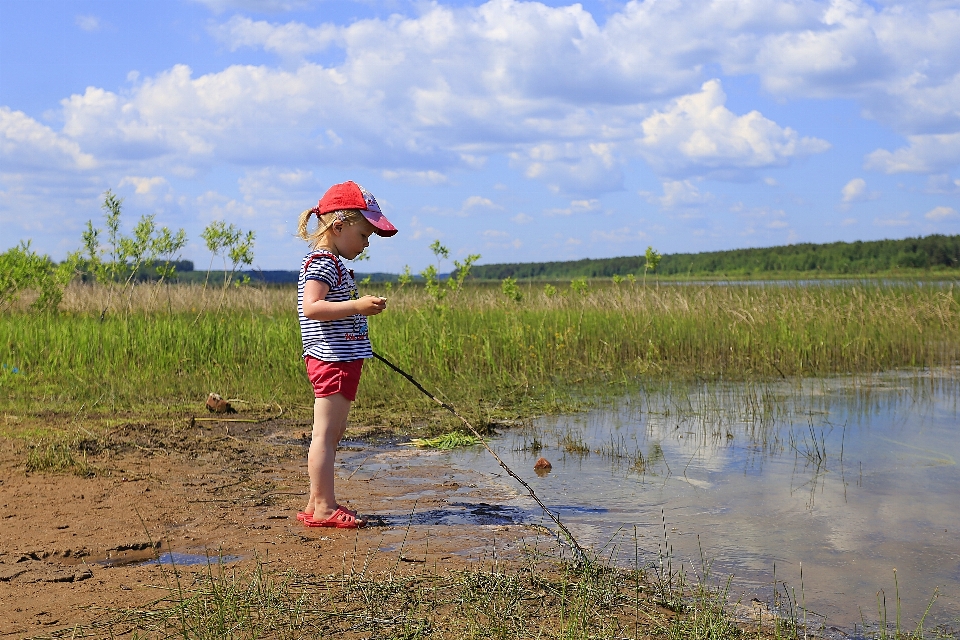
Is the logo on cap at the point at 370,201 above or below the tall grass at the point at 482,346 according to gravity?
above

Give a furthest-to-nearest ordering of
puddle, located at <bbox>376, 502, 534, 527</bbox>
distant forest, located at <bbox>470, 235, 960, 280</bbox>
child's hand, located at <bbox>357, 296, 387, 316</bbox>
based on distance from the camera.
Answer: distant forest, located at <bbox>470, 235, 960, 280</bbox> → puddle, located at <bbox>376, 502, 534, 527</bbox> → child's hand, located at <bbox>357, 296, 387, 316</bbox>

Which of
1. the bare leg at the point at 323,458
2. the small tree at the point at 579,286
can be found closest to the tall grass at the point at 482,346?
the small tree at the point at 579,286

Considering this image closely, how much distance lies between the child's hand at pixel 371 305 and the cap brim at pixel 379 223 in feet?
1.99

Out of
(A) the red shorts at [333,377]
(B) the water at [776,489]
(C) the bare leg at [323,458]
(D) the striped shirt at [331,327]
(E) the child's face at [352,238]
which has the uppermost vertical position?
(E) the child's face at [352,238]

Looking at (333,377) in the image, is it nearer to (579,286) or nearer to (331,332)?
(331,332)

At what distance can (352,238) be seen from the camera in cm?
470

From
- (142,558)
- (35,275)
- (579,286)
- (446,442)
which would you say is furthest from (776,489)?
(35,275)

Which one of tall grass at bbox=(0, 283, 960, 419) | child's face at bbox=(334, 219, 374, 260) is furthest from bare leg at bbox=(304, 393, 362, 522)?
tall grass at bbox=(0, 283, 960, 419)

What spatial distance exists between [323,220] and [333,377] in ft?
2.96

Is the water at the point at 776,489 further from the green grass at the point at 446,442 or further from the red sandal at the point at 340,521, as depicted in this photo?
the red sandal at the point at 340,521

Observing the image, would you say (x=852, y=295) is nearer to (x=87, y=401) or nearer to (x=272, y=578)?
(x=87, y=401)

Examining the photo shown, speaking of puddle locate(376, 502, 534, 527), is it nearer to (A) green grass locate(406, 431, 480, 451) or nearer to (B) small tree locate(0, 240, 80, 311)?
(A) green grass locate(406, 431, 480, 451)

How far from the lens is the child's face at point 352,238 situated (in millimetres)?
4680

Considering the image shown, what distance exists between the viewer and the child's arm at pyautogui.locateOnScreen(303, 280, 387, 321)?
421cm
